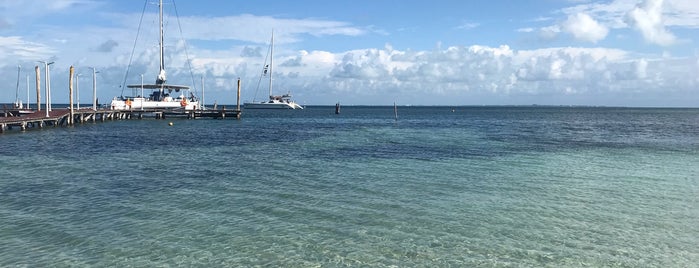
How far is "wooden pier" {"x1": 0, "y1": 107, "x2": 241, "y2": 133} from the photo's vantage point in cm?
5432

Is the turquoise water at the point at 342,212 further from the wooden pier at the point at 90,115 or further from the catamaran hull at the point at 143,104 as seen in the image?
the catamaran hull at the point at 143,104

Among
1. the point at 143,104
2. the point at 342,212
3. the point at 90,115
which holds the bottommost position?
the point at 342,212

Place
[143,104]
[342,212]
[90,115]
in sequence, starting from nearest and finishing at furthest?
[342,212]
[90,115]
[143,104]

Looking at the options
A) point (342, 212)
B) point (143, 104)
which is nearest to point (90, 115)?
point (143, 104)

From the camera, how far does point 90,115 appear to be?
6894 cm

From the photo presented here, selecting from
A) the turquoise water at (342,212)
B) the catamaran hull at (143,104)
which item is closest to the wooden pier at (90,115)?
the catamaran hull at (143,104)

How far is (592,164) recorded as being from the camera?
28062 mm

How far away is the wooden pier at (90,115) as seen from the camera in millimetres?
54319

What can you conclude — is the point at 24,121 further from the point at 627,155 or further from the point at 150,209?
the point at 627,155

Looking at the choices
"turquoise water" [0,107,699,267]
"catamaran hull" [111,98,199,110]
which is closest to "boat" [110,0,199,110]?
"catamaran hull" [111,98,199,110]

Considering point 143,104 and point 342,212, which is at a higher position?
point 143,104

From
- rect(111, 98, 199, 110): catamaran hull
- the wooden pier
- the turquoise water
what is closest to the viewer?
the turquoise water

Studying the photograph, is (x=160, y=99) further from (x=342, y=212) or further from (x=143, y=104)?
(x=342, y=212)

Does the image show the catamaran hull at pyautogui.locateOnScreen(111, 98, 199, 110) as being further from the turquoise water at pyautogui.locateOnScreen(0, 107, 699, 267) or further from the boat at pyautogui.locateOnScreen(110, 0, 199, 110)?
the turquoise water at pyautogui.locateOnScreen(0, 107, 699, 267)
